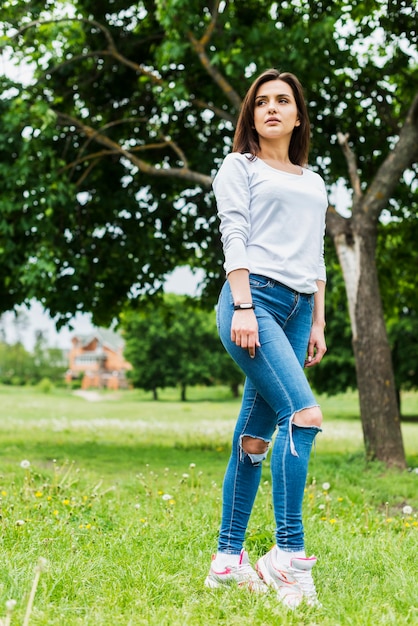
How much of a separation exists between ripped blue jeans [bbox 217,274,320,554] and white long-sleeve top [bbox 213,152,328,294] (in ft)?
0.31

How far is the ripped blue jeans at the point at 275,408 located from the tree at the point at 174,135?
6.55 m

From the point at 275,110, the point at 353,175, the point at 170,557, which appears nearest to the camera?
the point at 275,110

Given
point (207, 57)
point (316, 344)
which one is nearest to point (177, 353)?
point (207, 57)

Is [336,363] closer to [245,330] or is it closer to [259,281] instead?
[259,281]

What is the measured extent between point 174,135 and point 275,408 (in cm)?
1090

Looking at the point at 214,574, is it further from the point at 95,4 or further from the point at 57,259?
the point at 95,4

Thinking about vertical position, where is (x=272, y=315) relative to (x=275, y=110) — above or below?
below

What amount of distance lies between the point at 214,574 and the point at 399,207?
11163 millimetres

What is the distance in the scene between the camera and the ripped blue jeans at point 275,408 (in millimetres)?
3270

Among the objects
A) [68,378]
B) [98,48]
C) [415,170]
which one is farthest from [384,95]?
[68,378]

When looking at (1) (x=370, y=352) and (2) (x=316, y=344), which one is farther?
(1) (x=370, y=352)

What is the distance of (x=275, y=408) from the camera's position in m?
3.35

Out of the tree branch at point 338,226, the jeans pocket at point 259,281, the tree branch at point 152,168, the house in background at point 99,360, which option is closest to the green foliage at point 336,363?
the tree branch at point 152,168

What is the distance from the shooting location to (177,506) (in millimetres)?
5895
